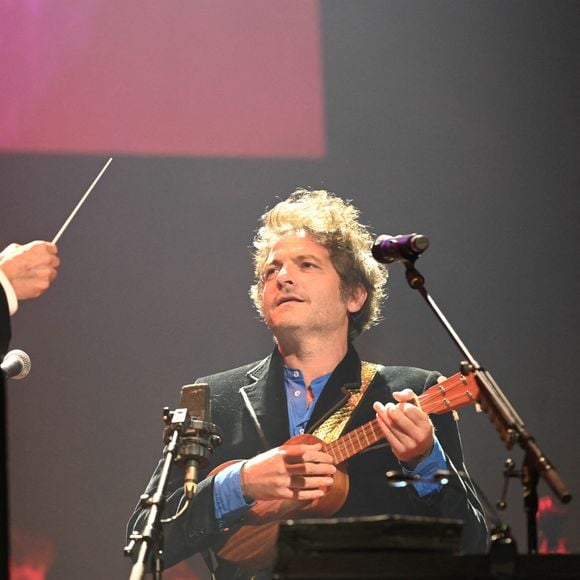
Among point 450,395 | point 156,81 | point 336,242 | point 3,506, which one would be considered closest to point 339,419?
point 450,395

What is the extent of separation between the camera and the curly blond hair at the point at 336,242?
4789mm

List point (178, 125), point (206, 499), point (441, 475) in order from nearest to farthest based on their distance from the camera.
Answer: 1. point (441, 475)
2. point (206, 499)
3. point (178, 125)

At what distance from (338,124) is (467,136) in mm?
727

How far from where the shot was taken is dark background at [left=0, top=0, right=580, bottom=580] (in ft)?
15.1

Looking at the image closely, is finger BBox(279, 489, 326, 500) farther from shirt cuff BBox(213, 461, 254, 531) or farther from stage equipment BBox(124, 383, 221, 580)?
stage equipment BBox(124, 383, 221, 580)

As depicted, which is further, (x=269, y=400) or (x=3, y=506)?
(x=269, y=400)

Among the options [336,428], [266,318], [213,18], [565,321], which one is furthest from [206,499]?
[213,18]

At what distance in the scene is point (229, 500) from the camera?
4227 mm

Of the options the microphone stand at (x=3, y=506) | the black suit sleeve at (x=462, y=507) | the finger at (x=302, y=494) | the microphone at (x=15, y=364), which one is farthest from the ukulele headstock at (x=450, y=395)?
the microphone stand at (x=3, y=506)

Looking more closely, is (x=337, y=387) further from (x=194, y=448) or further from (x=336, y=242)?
(x=194, y=448)

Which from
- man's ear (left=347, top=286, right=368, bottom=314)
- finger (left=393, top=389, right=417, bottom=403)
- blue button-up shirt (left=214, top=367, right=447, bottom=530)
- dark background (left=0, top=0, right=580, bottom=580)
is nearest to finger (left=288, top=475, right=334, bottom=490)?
blue button-up shirt (left=214, top=367, right=447, bottom=530)

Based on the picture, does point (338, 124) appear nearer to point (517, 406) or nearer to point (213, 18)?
point (213, 18)

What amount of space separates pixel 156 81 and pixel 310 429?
6.66 feet

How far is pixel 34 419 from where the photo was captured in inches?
182
